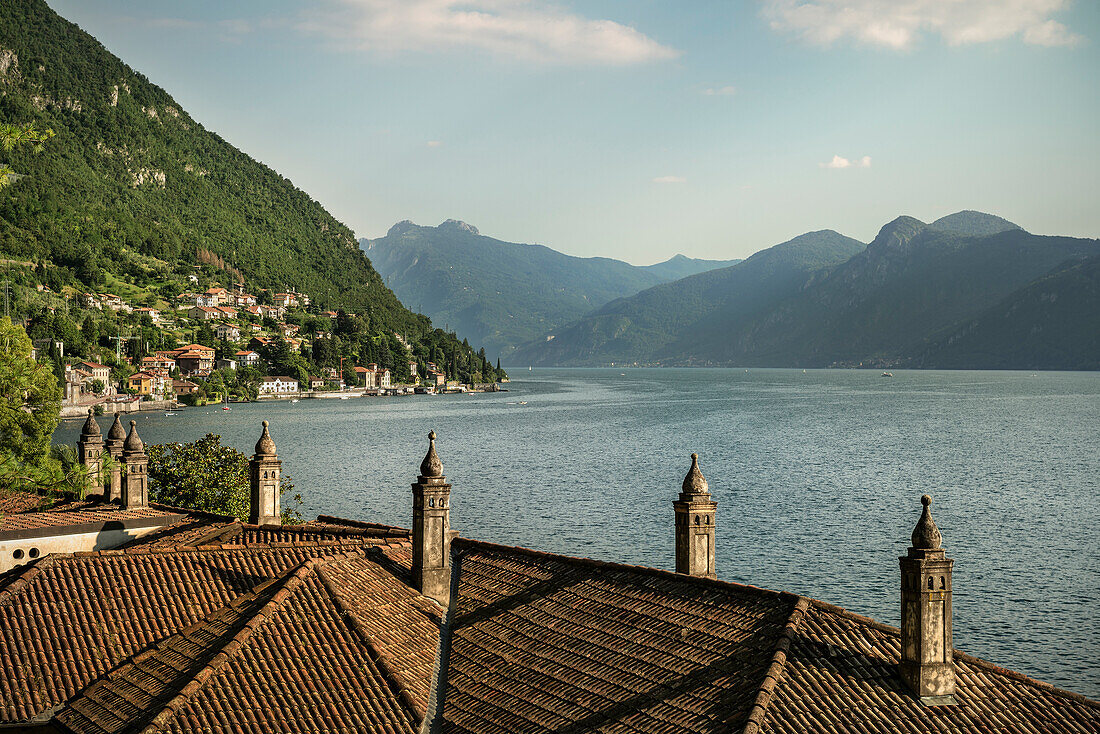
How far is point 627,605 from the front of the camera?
18.5 m

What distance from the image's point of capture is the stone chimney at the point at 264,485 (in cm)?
2800

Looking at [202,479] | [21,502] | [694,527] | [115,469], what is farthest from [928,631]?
[202,479]

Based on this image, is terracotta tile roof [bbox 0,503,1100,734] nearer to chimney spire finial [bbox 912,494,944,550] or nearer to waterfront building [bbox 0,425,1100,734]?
waterfront building [bbox 0,425,1100,734]

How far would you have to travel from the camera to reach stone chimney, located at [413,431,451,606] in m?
22.0

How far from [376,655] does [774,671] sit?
7.71m

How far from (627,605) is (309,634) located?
6.35 m

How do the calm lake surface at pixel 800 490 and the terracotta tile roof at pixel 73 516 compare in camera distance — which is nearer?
the terracotta tile roof at pixel 73 516

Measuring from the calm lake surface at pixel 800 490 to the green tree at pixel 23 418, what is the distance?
25.7m

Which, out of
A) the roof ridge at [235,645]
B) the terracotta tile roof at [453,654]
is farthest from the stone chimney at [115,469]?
the roof ridge at [235,645]

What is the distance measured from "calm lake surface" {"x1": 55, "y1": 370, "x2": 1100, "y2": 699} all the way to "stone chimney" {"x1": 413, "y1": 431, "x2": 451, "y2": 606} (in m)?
24.1

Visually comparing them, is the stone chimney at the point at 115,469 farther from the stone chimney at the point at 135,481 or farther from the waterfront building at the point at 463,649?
the waterfront building at the point at 463,649

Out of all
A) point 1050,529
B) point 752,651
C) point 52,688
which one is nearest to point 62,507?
point 52,688

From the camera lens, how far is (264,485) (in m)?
28.2

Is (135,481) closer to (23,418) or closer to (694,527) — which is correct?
(23,418)
